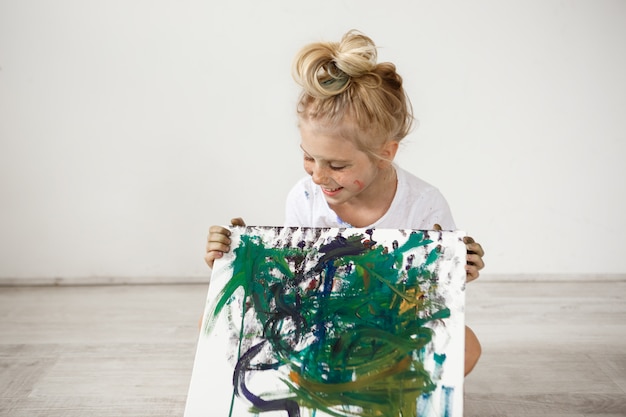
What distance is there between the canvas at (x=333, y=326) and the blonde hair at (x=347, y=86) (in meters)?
0.24

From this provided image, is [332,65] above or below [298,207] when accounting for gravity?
above

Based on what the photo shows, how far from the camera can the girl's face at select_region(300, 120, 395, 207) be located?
4.43 ft

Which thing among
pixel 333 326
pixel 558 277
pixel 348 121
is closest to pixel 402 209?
pixel 348 121

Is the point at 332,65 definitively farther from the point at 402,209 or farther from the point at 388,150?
the point at 402,209

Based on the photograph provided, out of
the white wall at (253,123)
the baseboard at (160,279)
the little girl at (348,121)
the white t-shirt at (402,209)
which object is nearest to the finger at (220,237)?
the little girl at (348,121)

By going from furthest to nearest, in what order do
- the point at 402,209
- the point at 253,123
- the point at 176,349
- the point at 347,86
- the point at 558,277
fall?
1. the point at 558,277
2. the point at 253,123
3. the point at 176,349
4. the point at 402,209
5. the point at 347,86

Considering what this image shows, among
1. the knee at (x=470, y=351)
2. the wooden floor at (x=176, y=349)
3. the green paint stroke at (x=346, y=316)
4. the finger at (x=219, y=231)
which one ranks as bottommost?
the wooden floor at (x=176, y=349)

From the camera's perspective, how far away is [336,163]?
137cm

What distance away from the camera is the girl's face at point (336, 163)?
4.43 feet

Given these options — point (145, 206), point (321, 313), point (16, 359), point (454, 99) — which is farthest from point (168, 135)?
point (321, 313)

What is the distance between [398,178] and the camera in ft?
5.19

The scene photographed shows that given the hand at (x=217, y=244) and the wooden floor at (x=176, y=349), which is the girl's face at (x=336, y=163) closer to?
the hand at (x=217, y=244)

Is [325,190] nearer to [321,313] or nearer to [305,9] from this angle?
[321,313]

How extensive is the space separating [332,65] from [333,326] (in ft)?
1.81
